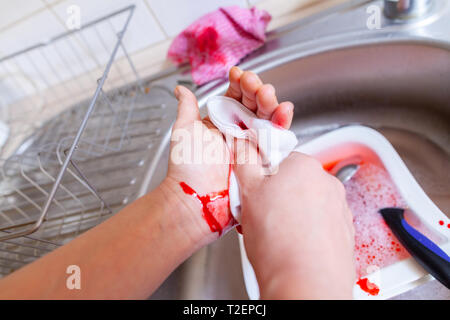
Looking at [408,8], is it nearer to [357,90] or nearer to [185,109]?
[357,90]

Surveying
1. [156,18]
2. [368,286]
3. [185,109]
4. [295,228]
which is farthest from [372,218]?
[156,18]

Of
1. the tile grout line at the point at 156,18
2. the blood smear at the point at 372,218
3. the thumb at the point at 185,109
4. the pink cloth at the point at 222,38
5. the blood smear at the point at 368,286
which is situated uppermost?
the tile grout line at the point at 156,18

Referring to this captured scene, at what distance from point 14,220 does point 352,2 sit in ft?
2.66

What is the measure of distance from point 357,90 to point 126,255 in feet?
1.68

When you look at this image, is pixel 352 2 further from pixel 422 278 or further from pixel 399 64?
pixel 422 278

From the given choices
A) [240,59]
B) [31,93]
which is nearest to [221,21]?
[240,59]

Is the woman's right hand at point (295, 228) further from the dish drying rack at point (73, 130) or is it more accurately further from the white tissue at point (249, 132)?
the dish drying rack at point (73, 130)

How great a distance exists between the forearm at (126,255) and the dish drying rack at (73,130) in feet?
0.34

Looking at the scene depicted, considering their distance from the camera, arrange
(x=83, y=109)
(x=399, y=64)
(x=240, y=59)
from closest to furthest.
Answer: (x=399, y=64) < (x=240, y=59) < (x=83, y=109)

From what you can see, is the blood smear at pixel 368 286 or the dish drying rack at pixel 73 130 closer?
the blood smear at pixel 368 286

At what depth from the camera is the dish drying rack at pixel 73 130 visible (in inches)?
20.7

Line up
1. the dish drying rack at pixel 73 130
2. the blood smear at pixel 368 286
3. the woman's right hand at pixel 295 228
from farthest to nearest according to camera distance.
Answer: the dish drying rack at pixel 73 130, the blood smear at pixel 368 286, the woman's right hand at pixel 295 228

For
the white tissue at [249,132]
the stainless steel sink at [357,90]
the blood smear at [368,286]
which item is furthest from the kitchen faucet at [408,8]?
the blood smear at [368,286]

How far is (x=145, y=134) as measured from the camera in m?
0.59
